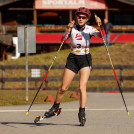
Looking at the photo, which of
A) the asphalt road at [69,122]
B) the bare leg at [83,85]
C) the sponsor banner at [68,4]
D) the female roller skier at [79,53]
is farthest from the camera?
A: the sponsor banner at [68,4]

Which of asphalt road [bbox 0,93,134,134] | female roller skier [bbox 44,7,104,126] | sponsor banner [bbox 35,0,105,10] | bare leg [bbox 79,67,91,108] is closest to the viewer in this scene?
asphalt road [bbox 0,93,134,134]

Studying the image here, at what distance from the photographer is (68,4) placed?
A: 4506 centimetres

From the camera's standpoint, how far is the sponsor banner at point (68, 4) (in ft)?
147

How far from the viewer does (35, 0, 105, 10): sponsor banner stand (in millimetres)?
44938

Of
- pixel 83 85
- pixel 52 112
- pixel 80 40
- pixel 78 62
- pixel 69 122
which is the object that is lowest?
pixel 69 122

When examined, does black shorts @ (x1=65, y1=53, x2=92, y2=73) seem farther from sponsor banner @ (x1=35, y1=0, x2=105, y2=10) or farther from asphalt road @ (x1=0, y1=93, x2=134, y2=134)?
sponsor banner @ (x1=35, y1=0, x2=105, y2=10)

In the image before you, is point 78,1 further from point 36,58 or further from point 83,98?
point 83,98

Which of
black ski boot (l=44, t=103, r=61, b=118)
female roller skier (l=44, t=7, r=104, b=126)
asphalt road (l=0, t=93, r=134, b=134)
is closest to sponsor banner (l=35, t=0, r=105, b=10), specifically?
asphalt road (l=0, t=93, r=134, b=134)

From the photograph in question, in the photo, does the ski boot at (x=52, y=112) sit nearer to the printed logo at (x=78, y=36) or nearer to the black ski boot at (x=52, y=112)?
the black ski boot at (x=52, y=112)

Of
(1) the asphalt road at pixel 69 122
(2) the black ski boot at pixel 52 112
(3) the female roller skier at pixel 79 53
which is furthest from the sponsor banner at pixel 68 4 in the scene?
(2) the black ski boot at pixel 52 112

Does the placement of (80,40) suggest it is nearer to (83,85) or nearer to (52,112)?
(83,85)

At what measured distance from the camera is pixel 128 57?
2944 cm

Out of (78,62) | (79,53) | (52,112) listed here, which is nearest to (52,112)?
(52,112)

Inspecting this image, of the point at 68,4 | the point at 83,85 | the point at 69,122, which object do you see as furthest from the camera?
the point at 68,4
